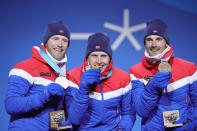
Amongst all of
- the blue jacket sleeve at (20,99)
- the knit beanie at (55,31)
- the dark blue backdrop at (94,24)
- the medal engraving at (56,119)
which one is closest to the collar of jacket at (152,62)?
the knit beanie at (55,31)

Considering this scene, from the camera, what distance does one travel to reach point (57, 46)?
2.19 m

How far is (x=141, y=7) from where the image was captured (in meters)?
3.97

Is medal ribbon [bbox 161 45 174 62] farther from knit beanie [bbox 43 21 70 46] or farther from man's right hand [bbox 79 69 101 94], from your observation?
knit beanie [bbox 43 21 70 46]

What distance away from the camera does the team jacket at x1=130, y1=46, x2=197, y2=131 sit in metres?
2.14

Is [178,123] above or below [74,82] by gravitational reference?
below

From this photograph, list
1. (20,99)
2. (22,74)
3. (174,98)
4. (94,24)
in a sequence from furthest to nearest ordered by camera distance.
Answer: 1. (94,24)
2. (174,98)
3. (22,74)
4. (20,99)

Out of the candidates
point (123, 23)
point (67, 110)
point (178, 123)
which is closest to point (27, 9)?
point (123, 23)

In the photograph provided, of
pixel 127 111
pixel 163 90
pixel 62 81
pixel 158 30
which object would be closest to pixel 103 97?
pixel 127 111

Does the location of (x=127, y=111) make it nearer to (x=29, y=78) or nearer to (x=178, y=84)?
(x=178, y=84)

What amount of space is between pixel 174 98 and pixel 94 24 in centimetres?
210

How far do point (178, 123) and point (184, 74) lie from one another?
0.44 metres

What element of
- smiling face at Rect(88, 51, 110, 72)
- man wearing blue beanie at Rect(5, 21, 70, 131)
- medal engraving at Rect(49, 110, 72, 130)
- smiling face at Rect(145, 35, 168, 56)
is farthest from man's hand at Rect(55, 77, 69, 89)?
smiling face at Rect(145, 35, 168, 56)

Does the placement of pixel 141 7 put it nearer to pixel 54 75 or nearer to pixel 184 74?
pixel 184 74

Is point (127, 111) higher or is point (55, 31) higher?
point (55, 31)
